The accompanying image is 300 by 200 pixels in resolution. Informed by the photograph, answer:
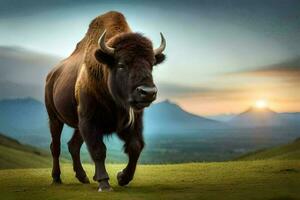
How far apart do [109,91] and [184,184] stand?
5.99 feet

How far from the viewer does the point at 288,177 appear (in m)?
8.93

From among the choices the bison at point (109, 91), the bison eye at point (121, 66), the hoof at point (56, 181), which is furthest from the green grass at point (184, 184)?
the bison eye at point (121, 66)

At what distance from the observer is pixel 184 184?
8492 mm

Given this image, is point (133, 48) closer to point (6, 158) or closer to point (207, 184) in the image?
point (207, 184)

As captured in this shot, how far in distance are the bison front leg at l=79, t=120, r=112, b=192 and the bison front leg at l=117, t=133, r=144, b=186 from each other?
0.34m

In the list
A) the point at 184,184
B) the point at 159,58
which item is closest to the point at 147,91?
the point at 159,58

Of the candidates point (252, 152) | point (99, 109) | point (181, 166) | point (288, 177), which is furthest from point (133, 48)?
point (252, 152)

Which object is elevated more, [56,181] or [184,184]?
[184,184]

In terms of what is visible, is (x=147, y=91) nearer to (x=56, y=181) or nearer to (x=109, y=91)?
(x=109, y=91)

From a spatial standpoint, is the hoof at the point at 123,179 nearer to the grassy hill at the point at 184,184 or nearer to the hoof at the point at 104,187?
the grassy hill at the point at 184,184

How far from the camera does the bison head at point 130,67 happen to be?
6.96 meters

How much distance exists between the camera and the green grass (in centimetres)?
716

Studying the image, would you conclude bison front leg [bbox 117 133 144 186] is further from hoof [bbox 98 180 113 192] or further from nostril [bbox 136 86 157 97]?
nostril [bbox 136 86 157 97]

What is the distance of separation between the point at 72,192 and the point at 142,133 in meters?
1.21
